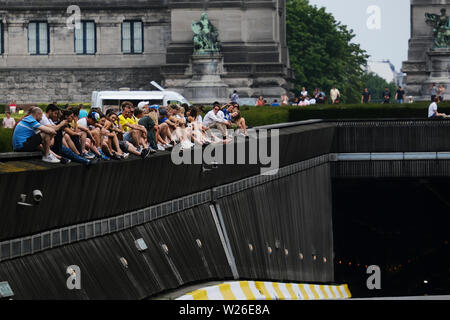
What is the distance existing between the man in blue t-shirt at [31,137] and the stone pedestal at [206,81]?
4928cm

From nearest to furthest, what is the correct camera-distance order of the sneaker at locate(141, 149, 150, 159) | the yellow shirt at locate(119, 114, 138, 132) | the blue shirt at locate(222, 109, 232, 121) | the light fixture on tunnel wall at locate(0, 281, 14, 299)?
the light fixture on tunnel wall at locate(0, 281, 14, 299) → the sneaker at locate(141, 149, 150, 159) → the yellow shirt at locate(119, 114, 138, 132) → the blue shirt at locate(222, 109, 232, 121)

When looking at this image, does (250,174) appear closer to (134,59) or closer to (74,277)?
(74,277)

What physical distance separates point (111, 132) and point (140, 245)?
2006 mm

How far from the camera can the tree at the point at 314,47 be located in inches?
3969

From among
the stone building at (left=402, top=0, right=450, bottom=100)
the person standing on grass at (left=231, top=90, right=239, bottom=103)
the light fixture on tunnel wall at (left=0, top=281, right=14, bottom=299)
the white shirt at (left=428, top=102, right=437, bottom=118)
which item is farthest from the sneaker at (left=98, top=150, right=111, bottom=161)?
the stone building at (left=402, top=0, right=450, bottom=100)

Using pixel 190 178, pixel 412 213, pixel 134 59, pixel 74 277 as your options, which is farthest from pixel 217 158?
pixel 134 59

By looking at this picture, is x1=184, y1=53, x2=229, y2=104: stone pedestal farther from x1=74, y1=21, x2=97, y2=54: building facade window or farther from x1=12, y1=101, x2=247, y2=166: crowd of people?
x1=12, y1=101, x2=247, y2=166: crowd of people

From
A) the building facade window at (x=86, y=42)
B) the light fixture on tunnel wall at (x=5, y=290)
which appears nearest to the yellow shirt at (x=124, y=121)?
the light fixture on tunnel wall at (x=5, y=290)

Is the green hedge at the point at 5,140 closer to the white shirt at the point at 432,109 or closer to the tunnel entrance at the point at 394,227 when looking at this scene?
the tunnel entrance at the point at 394,227

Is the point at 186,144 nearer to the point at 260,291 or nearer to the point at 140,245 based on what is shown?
the point at 260,291

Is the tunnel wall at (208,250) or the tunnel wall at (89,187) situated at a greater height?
the tunnel wall at (89,187)

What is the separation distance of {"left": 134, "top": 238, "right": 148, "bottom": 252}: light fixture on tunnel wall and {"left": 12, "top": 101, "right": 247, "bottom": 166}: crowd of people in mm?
1358

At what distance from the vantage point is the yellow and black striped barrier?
20422 mm

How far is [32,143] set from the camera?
1830 cm
